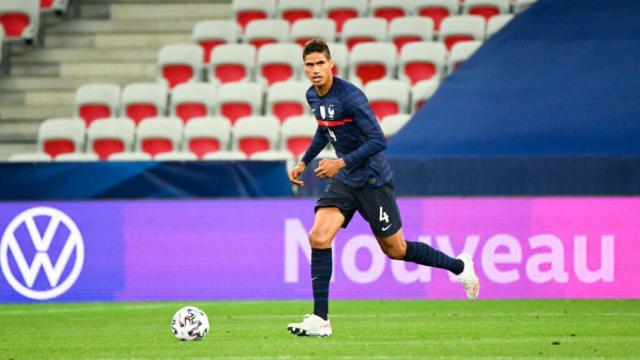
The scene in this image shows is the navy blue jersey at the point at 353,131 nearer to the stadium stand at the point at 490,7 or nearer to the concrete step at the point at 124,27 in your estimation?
the stadium stand at the point at 490,7

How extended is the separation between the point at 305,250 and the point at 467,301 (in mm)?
1570

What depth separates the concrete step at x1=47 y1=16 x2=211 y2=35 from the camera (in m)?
19.9

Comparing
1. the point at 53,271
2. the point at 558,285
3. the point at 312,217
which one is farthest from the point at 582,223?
the point at 53,271

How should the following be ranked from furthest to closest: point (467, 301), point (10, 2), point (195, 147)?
1. point (10, 2)
2. point (195, 147)
3. point (467, 301)

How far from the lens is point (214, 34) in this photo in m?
18.6

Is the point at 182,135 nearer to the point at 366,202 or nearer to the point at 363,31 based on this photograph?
the point at 363,31

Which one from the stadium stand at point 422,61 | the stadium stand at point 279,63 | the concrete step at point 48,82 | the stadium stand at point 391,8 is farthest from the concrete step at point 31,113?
the stadium stand at point 422,61

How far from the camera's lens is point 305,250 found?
1274 cm

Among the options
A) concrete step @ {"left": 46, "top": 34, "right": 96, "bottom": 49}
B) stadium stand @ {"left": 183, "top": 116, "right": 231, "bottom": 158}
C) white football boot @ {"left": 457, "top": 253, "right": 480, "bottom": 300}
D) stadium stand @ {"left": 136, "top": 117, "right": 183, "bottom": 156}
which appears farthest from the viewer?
concrete step @ {"left": 46, "top": 34, "right": 96, "bottom": 49}

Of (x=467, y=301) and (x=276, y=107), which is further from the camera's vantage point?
(x=276, y=107)

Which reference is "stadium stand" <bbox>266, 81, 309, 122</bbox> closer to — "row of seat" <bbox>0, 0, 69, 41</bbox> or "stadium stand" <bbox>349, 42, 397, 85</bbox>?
→ "stadium stand" <bbox>349, 42, 397, 85</bbox>

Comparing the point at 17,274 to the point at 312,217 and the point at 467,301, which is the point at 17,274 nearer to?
the point at 312,217

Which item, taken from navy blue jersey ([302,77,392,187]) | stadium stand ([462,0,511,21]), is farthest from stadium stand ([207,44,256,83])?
navy blue jersey ([302,77,392,187])

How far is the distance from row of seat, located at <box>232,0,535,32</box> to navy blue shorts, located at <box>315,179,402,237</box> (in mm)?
9697
